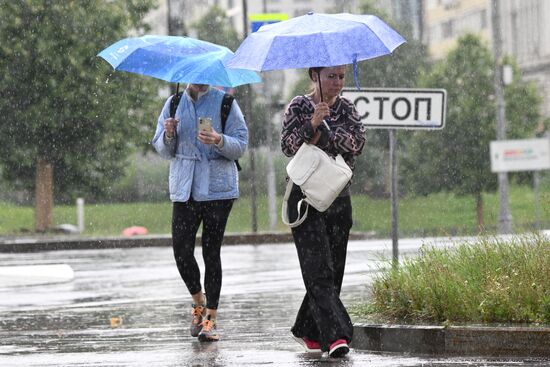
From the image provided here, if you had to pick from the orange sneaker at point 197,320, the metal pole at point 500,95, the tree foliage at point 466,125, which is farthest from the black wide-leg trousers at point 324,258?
the tree foliage at point 466,125

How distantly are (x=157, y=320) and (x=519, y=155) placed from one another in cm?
2903

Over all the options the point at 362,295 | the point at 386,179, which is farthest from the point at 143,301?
the point at 386,179

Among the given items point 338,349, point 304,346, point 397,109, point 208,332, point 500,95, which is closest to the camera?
point 338,349

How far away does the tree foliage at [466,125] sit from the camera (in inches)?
1834

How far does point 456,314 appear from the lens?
383 inches

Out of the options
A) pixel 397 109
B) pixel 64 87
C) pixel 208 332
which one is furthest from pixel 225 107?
pixel 64 87

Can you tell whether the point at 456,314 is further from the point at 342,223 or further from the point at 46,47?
the point at 46,47

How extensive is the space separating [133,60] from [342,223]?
8.32ft

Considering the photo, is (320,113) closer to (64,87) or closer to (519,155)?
(64,87)

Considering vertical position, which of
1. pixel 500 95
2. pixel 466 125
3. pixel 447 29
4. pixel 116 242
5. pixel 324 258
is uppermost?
pixel 447 29

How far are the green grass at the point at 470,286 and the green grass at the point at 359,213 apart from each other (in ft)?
111

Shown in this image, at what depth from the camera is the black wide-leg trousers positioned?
9.16 m

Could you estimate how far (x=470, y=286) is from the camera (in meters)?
9.95

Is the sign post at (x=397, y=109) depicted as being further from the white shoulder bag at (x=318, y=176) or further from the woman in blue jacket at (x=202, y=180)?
the white shoulder bag at (x=318, y=176)
